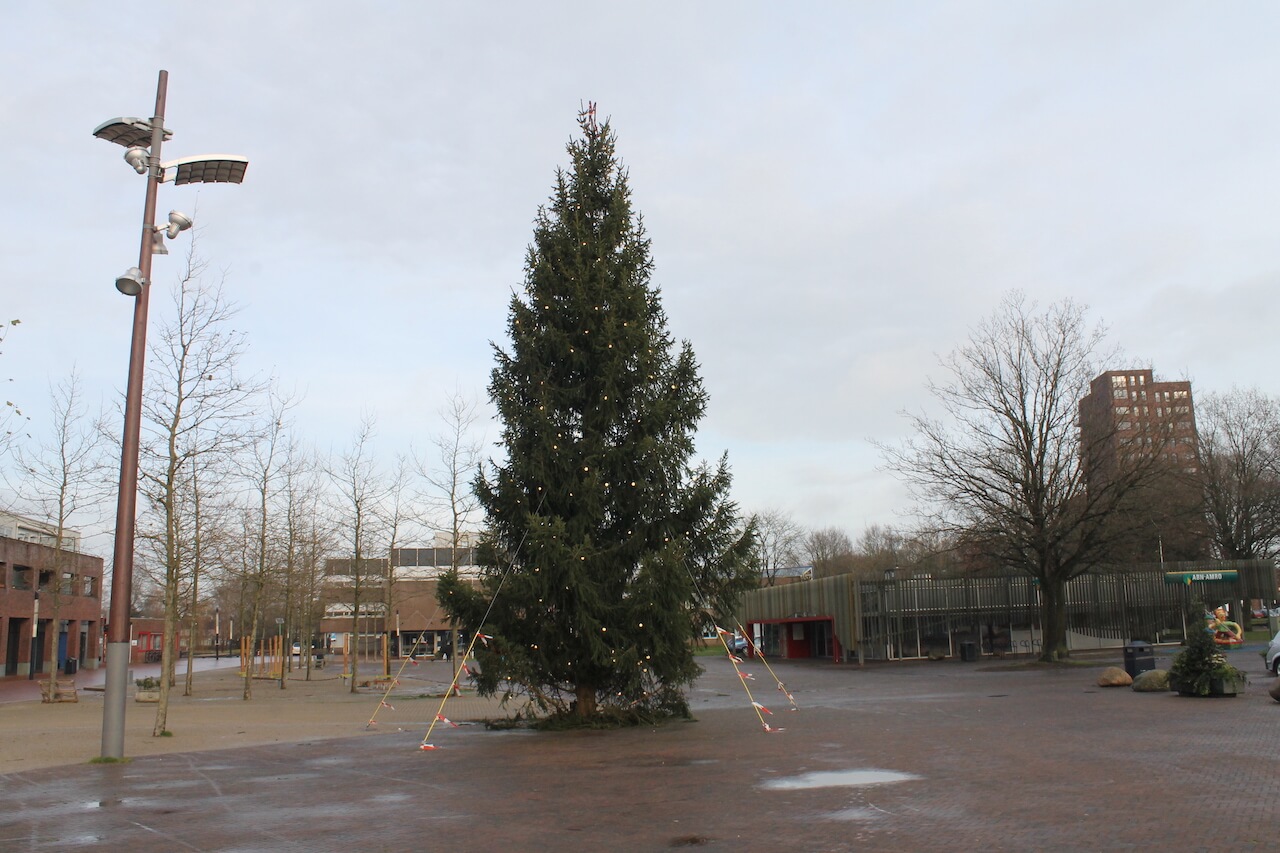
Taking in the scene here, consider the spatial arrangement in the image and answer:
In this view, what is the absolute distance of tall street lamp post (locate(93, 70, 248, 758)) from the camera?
1409 centimetres

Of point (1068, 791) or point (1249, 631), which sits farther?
point (1249, 631)

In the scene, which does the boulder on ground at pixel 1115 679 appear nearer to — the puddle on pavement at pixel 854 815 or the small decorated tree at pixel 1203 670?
the small decorated tree at pixel 1203 670

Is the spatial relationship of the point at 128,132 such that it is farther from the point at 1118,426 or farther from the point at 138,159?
the point at 1118,426

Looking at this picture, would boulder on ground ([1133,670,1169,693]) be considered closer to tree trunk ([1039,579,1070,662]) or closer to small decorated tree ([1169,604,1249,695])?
small decorated tree ([1169,604,1249,695])

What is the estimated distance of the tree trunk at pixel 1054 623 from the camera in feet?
130

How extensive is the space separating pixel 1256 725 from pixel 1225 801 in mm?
7429

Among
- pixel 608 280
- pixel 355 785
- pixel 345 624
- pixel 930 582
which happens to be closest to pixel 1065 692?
pixel 608 280

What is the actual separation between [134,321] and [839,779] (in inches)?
453

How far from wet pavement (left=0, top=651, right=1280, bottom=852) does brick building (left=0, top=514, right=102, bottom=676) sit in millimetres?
39041

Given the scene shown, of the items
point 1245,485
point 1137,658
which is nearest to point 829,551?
point 1245,485

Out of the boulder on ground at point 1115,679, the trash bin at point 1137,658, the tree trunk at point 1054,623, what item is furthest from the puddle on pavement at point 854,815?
the tree trunk at point 1054,623

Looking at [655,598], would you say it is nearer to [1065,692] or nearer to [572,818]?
[572,818]

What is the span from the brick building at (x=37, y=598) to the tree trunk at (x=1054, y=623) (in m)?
42.2

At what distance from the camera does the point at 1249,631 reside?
55031 millimetres
